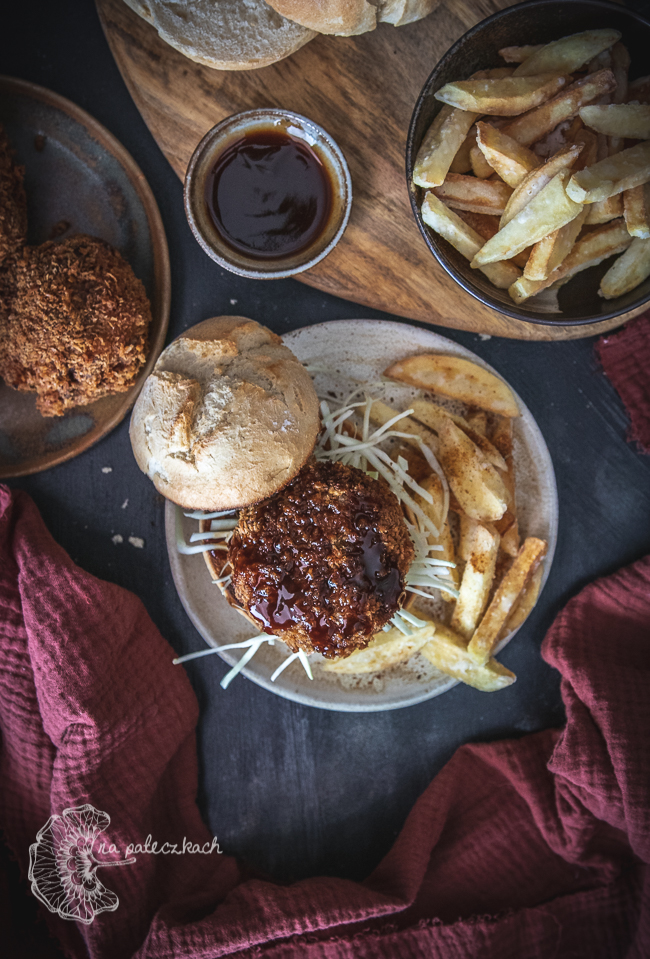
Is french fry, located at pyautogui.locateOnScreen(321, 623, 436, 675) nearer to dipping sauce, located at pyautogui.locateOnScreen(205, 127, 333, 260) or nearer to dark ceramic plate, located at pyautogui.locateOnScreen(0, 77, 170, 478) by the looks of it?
dark ceramic plate, located at pyautogui.locateOnScreen(0, 77, 170, 478)

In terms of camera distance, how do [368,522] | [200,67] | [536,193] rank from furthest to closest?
[200,67] → [368,522] → [536,193]

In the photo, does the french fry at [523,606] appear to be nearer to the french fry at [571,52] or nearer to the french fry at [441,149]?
the french fry at [441,149]

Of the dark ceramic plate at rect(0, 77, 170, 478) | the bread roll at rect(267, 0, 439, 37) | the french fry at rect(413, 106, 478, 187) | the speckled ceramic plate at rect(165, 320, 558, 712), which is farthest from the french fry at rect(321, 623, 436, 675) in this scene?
the bread roll at rect(267, 0, 439, 37)

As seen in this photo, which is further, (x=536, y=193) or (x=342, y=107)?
(x=342, y=107)

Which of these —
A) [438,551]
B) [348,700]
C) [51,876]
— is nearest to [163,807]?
[51,876]

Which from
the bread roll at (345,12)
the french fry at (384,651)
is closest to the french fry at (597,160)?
the bread roll at (345,12)

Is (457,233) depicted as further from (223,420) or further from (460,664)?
(460,664)

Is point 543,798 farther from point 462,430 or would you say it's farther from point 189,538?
point 189,538
